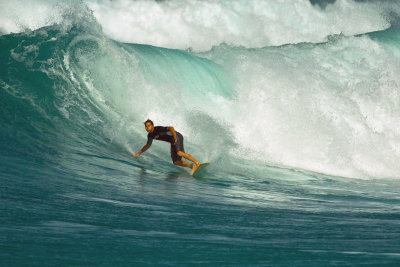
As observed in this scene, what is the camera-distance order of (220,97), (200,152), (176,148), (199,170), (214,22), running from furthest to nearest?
(214,22)
(220,97)
(200,152)
(176,148)
(199,170)

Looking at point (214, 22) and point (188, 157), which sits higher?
point (214, 22)

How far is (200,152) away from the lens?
10203 mm

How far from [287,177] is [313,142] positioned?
7.81 ft

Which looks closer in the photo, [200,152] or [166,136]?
[166,136]

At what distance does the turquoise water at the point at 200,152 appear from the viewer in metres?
4.03

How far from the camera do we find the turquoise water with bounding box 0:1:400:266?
403 cm

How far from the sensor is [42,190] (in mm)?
5477

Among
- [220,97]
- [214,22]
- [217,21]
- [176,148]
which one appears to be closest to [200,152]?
[176,148]

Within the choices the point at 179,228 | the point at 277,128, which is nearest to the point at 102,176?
the point at 179,228

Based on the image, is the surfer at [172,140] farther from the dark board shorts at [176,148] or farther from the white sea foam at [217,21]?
Answer: the white sea foam at [217,21]

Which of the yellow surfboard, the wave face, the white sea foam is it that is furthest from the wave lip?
the yellow surfboard

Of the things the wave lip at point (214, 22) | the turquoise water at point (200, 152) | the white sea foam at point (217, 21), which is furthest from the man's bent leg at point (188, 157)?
the wave lip at point (214, 22)

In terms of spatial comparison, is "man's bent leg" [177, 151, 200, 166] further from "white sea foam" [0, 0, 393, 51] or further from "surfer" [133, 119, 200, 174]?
"white sea foam" [0, 0, 393, 51]

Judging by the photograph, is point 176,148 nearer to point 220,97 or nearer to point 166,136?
point 166,136
